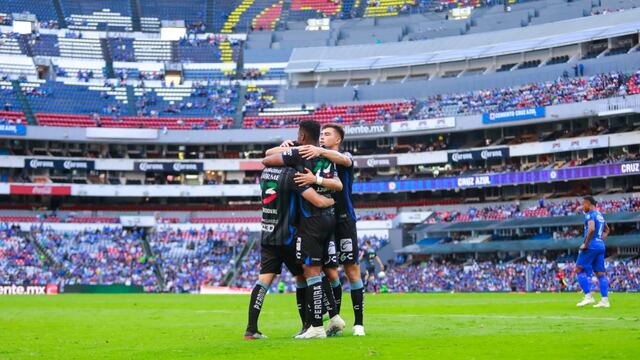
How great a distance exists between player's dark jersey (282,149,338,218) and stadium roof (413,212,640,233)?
51403 millimetres

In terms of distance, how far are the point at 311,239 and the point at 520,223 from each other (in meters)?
57.6

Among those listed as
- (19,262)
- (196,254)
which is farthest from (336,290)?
(196,254)

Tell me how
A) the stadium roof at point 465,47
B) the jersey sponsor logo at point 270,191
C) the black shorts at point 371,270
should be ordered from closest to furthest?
1. the jersey sponsor logo at point 270,191
2. the black shorts at point 371,270
3. the stadium roof at point 465,47

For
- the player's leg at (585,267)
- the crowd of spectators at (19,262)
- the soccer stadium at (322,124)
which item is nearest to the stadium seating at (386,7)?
the soccer stadium at (322,124)

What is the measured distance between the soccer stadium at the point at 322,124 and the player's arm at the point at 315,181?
41.5 metres

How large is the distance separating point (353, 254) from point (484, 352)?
475 cm

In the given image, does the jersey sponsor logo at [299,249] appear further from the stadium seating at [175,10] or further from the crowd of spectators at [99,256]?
the stadium seating at [175,10]

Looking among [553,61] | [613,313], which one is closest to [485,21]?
[553,61]

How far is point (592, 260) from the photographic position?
22.8 meters

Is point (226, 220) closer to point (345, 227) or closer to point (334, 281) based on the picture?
point (334, 281)

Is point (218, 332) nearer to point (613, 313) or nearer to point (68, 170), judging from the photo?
point (613, 313)

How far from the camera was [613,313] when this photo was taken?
19.4 meters

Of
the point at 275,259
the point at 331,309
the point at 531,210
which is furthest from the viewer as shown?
the point at 531,210

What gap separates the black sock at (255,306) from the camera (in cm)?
1433
